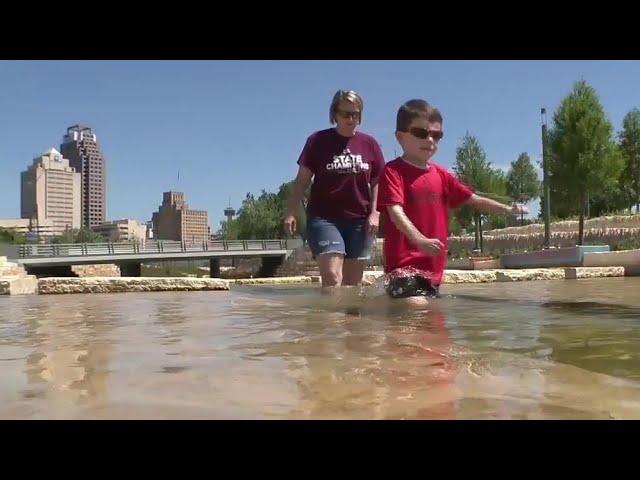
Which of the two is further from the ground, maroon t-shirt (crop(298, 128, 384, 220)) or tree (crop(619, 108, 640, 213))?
tree (crop(619, 108, 640, 213))

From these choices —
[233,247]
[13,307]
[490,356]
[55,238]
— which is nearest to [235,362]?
[490,356]

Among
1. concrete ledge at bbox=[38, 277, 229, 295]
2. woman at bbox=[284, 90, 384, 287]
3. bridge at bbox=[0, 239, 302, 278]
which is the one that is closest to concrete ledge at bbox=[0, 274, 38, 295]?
concrete ledge at bbox=[38, 277, 229, 295]

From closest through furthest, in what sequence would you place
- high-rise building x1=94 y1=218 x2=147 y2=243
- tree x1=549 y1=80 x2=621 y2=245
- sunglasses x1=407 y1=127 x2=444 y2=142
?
sunglasses x1=407 y1=127 x2=444 y2=142
tree x1=549 y1=80 x2=621 y2=245
high-rise building x1=94 y1=218 x2=147 y2=243

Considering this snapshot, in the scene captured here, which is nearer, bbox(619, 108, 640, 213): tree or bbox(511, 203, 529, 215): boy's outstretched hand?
bbox(511, 203, 529, 215): boy's outstretched hand

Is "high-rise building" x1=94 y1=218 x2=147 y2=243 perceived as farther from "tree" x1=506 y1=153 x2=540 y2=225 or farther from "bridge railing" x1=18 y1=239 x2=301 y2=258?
"tree" x1=506 y1=153 x2=540 y2=225

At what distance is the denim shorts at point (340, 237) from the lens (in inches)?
202

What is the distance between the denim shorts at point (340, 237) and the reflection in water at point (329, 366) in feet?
4.16

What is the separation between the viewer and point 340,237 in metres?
5.21

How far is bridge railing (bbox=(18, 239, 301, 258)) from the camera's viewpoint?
122 feet

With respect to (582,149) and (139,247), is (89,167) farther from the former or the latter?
(582,149)

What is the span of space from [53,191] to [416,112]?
13422 cm

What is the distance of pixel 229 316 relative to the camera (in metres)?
4.06

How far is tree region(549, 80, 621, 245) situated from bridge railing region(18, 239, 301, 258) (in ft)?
84.3
